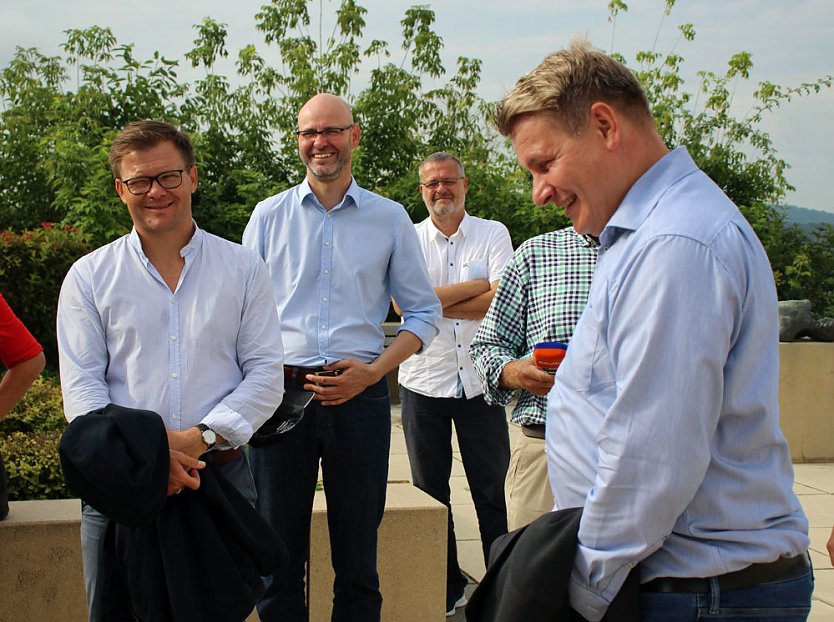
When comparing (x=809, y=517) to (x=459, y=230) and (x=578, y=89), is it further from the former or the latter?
(x=578, y=89)

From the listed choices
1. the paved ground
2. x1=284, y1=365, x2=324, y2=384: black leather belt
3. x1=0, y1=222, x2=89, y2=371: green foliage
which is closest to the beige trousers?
x1=284, y1=365, x2=324, y2=384: black leather belt

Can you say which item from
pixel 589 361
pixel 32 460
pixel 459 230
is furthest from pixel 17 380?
pixel 459 230

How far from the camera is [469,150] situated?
528 inches

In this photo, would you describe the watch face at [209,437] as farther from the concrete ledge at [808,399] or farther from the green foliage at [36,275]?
the concrete ledge at [808,399]

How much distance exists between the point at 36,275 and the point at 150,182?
5.06 m

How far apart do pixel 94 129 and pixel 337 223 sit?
7.60 meters

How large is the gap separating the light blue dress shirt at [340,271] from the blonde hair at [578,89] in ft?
6.95

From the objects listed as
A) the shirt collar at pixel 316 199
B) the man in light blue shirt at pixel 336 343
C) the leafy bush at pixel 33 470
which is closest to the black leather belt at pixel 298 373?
the man in light blue shirt at pixel 336 343

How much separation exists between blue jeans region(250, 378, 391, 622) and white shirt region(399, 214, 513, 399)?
3.82ft

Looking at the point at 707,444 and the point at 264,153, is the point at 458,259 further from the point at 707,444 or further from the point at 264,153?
the point at 264,153

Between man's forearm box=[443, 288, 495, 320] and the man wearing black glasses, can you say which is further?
man's forearm box=[443, 288, 495, 320]

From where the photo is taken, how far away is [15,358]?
362 centimetres

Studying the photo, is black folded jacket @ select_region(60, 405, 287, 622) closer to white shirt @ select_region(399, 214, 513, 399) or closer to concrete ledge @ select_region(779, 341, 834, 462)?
white shirt @ select_region(399, 214, 513, 399)

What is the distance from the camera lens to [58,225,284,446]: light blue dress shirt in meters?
3.15
